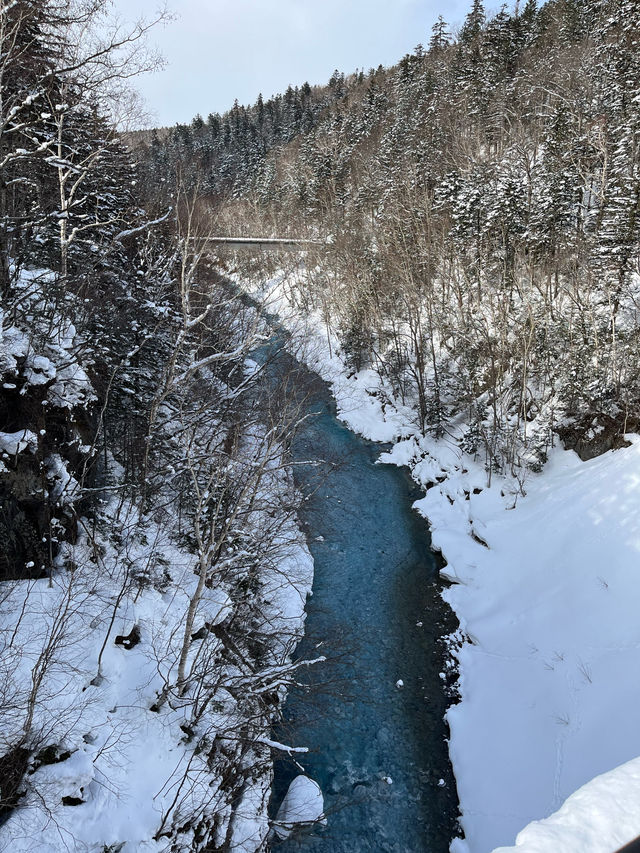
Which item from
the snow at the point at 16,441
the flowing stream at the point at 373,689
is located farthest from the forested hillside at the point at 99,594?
the flowing stream at the point at 373,689

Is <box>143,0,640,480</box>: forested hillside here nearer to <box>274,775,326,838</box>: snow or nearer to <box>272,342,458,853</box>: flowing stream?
<box>272,342,458,853</box>: flowing stream

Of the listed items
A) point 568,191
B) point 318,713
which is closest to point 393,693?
point 318,713

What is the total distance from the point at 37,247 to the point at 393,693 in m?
12.8

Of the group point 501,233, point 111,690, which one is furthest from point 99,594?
point 501,233

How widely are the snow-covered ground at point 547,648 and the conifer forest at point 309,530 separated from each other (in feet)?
0.16

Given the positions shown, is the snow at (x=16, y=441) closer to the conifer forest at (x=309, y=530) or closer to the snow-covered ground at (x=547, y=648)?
the conifer forest at (x=309, y=530)

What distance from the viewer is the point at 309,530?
46.6 feet

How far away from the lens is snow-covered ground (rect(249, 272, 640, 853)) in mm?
6828

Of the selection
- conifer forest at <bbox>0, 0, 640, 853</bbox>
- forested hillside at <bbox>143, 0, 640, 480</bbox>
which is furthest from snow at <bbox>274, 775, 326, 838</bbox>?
forested hillside at <bbox>143, 0, 640, 480</bbox>

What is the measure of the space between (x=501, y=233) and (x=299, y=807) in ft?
65.5

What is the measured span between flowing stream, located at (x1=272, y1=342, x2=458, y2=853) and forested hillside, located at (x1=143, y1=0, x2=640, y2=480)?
16.3 feet

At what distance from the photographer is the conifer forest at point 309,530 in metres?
6.52

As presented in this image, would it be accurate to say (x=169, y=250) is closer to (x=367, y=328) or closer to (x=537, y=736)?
(x=367, y=328)

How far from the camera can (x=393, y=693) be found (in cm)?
953
